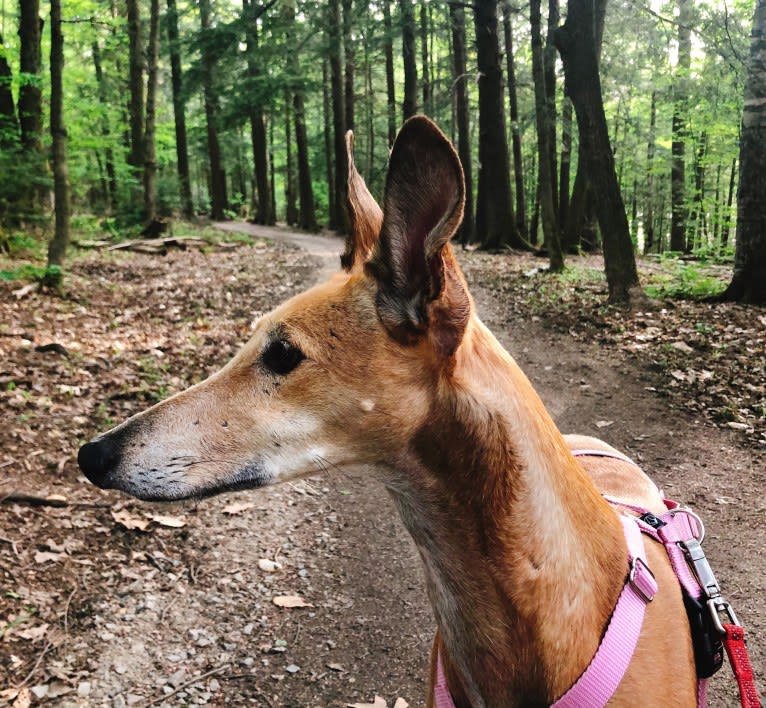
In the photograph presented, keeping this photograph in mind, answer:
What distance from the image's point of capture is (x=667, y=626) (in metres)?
1.90

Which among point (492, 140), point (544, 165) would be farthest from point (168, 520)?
point (492, 140)

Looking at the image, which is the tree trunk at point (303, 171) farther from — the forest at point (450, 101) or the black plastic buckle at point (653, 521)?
the black plastic buckle at point (653, 521)

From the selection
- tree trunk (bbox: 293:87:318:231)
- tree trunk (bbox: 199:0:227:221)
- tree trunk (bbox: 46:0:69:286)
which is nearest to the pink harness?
tree trunk (bbox: 46:0:69:286)

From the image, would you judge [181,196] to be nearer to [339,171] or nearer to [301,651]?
[339,171]

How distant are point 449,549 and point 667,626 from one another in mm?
756

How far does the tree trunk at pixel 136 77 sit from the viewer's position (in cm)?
1841

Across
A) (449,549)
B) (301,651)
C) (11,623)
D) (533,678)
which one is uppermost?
(449,549)

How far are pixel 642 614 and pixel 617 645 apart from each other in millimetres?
147

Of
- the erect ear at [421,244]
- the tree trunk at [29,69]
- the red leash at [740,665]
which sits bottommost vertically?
the red leash at [740,665]

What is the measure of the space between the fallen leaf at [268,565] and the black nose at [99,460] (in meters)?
2.65

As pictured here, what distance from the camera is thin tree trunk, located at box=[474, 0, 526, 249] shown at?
17.0 meters

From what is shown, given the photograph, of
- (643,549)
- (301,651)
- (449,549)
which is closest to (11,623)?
(301,651)

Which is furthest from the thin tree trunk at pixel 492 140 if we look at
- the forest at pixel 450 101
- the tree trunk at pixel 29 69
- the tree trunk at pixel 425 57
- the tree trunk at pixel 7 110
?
the tree trunk at pixel 7 110

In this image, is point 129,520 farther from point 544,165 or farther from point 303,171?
point 303,171
